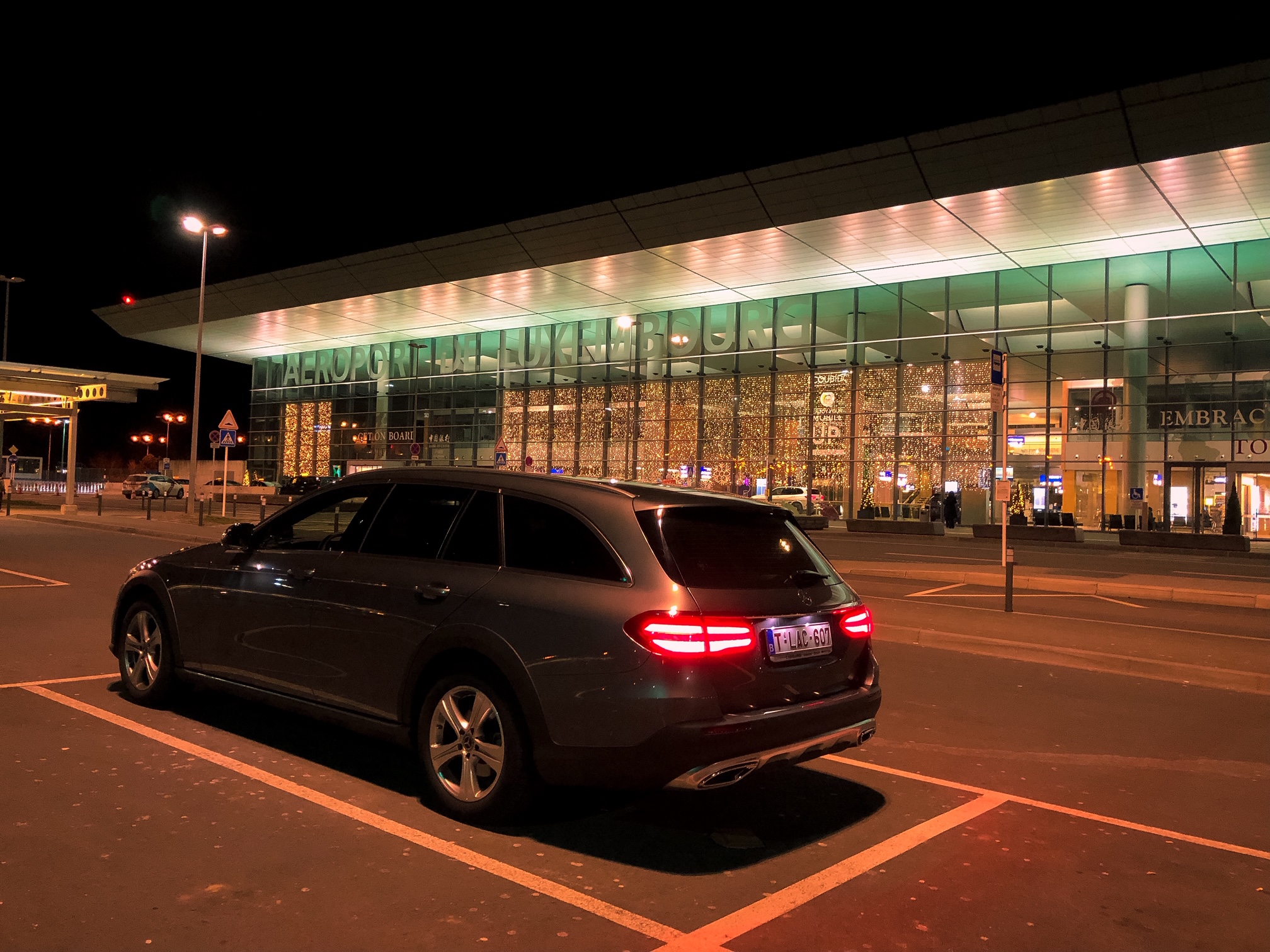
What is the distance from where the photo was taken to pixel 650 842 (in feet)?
14.5

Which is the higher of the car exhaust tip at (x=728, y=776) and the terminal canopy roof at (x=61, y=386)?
the terminal canopy roof at (x=61, y=386)

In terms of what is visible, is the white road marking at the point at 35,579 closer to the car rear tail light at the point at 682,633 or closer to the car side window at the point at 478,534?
the car side window at the point at 478,534

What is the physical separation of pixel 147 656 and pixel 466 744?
311 centimetres

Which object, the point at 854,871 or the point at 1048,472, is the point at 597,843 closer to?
the point at 854,871

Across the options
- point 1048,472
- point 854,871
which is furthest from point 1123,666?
point 1048,472

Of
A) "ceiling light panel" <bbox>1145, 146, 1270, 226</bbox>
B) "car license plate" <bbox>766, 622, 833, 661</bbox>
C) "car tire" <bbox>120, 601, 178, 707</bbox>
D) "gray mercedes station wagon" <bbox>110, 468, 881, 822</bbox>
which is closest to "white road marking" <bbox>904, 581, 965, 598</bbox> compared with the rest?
"gray mercedes station wagon" <bbox>110, 468, 881, 822</bbox>

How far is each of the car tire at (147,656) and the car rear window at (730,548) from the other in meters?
3.58

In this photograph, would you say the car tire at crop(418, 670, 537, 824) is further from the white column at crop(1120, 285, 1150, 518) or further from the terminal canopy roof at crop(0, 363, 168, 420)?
the white column at crop(1120, 285, 1150, 518)

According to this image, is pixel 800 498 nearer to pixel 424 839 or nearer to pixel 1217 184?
pixel 1217 184

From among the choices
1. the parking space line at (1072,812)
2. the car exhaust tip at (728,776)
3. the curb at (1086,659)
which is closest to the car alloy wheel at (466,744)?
the car exhaust tip at (728,776)

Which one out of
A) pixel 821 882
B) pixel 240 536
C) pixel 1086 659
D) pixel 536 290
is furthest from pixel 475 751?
pixel 536 290

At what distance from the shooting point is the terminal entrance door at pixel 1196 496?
3294 cm

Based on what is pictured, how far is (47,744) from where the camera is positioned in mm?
5523

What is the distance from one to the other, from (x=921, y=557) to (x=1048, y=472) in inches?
629
